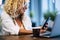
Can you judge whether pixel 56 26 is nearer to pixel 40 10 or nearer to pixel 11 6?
pixel 11 6

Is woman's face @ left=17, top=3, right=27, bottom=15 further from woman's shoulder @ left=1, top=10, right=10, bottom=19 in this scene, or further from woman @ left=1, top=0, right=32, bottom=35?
woman's shoulder @ left=1, top=10, right=10, bottom=19

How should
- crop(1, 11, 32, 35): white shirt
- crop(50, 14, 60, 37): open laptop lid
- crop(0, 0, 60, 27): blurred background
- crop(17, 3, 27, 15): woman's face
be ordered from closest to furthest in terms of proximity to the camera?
crop(50, 14, 60, 37): open laptop lid < crop(1, 11, 32, 35): white shirt < crop(17, 3, 27, 15): woman's face < crop(0, 0, 60, 27): blurred background

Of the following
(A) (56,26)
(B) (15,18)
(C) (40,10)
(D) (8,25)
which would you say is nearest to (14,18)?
(B) (15,18)

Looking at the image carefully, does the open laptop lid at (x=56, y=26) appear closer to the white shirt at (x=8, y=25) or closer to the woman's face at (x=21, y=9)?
the white shirt at (x=8, y=25)

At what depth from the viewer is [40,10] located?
3.33 m

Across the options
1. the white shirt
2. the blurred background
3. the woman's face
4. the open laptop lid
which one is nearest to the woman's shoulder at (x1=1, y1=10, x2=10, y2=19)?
the white shirt

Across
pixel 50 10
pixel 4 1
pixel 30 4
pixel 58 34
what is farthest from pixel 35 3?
pixel 58 34

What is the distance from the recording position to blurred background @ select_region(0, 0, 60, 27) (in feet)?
10.7

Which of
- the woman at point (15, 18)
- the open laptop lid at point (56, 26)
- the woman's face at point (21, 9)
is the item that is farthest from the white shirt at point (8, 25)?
the open laptop lid at point (56, 26)

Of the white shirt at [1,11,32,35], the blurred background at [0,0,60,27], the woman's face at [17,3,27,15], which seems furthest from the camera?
the blurred background at [0,0,60,27]

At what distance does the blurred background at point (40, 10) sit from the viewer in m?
3.26

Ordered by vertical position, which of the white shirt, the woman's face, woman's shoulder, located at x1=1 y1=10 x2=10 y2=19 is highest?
the woman's face

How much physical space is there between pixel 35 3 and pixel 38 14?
24 centimetres

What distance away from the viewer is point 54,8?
3.45 metres
